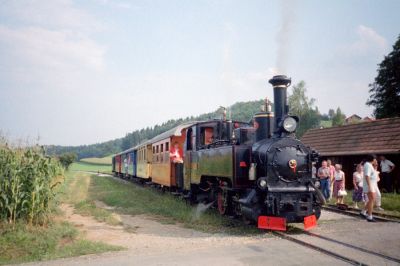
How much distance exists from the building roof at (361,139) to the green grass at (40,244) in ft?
44.3

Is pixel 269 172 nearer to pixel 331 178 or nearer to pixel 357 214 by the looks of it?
pixel 357 214

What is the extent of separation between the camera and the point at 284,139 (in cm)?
888

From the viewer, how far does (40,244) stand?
780cm

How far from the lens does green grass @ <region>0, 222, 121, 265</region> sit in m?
7.21

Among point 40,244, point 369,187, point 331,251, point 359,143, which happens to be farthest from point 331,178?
point 40,244

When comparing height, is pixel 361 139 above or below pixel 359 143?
above

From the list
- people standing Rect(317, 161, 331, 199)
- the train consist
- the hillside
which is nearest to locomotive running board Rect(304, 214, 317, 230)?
the train consist

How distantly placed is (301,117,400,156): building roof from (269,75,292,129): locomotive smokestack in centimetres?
969

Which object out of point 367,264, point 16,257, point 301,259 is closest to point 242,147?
point 301,259

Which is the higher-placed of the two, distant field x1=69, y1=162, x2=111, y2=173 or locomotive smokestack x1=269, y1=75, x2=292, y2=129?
locomotive smokestack x1=269, y1=75, x2=292, y2=129

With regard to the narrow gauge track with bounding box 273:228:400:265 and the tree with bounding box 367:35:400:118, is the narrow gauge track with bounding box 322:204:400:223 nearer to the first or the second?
the narrow gauge track with bounding box 273:228:400:265

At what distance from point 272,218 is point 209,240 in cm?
142

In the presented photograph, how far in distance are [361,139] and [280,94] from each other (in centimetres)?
1264

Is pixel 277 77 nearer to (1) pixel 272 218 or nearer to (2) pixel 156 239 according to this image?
(1) pixel 272 218
